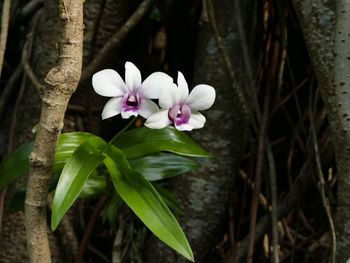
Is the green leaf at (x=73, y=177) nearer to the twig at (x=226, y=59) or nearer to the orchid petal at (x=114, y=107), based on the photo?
the orchid petal at (x=114, y=107)

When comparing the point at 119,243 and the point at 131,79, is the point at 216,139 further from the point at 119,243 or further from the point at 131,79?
the point at 131,79

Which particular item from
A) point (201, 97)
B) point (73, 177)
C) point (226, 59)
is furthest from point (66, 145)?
point (226, 59)

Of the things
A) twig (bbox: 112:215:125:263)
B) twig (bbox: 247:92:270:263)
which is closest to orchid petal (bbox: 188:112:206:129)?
twig (bbox: 247:92:270:263)

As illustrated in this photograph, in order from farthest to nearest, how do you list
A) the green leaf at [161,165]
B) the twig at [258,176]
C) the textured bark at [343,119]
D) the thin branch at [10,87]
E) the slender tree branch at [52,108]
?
1. the thin branch at [10,87]
2. the twig at [258,176]
3. the green leaf at [161,165]
4. the textured bark at [343,119]
5. the slender tree branch at [52,108]

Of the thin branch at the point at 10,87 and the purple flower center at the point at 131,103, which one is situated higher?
the purple flower center at the point at 131,103

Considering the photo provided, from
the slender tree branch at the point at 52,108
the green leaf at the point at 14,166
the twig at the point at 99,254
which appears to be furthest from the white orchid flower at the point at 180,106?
the twig at the point at 99,254

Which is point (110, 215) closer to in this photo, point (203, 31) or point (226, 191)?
point (226, 191)

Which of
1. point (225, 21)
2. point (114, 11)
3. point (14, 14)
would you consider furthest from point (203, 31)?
point (14, 14)
